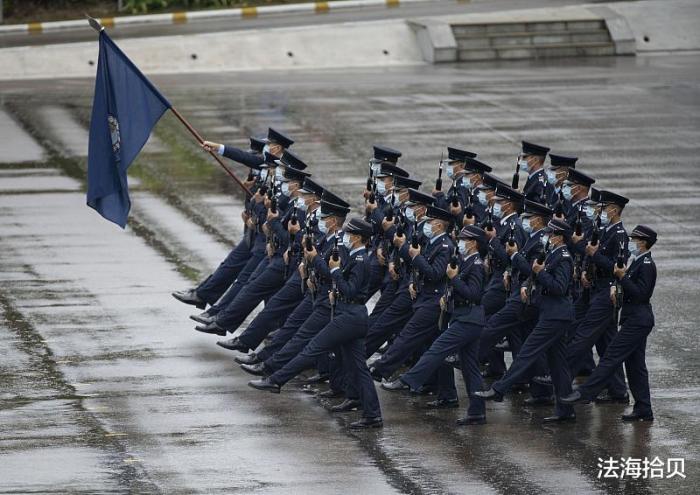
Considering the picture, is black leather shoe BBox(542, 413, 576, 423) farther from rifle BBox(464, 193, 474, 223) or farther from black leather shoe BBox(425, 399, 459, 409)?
rifle BBox(464, 193, 474, 223)

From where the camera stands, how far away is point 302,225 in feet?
42.8

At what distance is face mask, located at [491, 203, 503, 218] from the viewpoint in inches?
501

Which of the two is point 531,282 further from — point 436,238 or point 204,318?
point 204,318

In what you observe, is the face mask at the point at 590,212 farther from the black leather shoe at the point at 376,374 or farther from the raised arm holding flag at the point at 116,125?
the raised arm holding flag at the point at 116,125

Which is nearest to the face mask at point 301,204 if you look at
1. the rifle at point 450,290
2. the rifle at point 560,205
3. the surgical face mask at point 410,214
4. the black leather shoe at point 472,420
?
the surgical face mask at point 410,214

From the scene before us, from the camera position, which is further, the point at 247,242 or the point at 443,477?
the point at 247,242

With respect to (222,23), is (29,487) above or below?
below

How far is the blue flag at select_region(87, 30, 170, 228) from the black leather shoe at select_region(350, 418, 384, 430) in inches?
135

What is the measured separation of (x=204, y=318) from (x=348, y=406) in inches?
101

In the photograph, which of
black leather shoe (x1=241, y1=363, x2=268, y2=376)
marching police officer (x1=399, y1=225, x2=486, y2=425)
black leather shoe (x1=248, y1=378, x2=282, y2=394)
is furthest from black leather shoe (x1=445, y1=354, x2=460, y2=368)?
black leather shoe (x1=241, y1=363, x2=268, y2=376)

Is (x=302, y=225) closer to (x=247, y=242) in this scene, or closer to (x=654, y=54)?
(x=247, y=242)

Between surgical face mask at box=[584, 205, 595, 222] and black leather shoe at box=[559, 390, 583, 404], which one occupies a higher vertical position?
surgical face mask at box=[584, 205, 595, 222]

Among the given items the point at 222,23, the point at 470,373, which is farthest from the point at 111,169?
the point at 222,23

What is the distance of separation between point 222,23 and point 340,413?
744 inches
